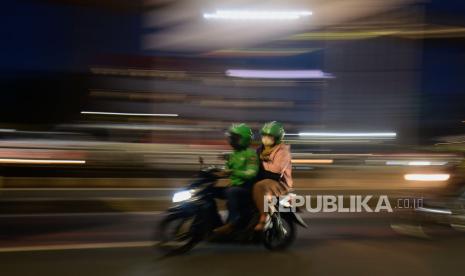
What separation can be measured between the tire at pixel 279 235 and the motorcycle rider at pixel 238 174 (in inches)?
17.5

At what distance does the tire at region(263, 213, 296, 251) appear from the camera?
6438 millimetres

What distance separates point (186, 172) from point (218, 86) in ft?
10.2

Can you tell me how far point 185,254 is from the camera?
20.3 ft

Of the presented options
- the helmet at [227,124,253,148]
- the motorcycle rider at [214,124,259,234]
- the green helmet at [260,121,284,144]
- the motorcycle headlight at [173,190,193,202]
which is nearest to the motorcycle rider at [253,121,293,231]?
the green helmet at [260,121,284,144]

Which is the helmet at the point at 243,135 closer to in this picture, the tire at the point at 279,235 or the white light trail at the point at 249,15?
the tire at the point at 279,235

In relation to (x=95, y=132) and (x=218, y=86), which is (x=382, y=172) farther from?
(x=95, y=132)

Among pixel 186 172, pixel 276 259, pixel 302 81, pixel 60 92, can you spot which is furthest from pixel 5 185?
pixel 60 92

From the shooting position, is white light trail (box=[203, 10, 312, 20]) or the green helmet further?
white light trail (box=[203, 10, 312, 20])

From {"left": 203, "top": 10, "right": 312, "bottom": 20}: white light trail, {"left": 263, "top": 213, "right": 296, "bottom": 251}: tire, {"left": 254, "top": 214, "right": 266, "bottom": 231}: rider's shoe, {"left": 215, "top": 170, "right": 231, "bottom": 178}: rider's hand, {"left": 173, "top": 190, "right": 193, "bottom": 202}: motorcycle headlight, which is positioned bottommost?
{"left": 263, "top": 213, "right": 296, "bottom": 251}: tire

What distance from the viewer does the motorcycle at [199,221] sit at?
605 centimetres

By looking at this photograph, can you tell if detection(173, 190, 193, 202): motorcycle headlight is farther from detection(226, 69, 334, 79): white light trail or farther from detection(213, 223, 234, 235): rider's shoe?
detection(226, 69, 334, 79): white light trail

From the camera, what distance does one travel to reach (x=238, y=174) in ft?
20.4

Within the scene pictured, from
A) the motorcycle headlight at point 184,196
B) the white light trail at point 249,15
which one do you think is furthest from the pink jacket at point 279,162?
the white light trail at point 249,15

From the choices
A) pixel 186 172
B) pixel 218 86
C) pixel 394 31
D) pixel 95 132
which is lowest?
pixel 186 172
